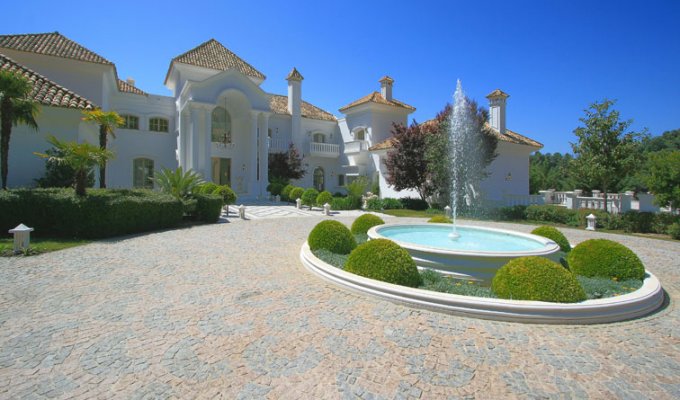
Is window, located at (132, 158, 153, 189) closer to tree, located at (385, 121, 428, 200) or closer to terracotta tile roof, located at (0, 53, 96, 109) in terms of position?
terracotta tile roof, located at (0, 53, 96, 109)

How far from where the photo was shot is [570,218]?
18.6 m

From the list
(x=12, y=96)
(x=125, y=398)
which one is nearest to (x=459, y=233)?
(x=125, y=398)

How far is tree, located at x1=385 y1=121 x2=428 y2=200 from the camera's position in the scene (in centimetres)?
2345

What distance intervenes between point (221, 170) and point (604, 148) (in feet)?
85.3

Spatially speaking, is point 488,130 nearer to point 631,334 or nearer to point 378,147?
point 378,147

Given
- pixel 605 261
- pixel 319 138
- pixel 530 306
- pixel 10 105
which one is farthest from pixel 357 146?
pixel 530 306

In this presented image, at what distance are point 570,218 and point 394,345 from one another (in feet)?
61.5

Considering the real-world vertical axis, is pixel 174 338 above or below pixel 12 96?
below

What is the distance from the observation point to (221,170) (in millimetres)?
28219

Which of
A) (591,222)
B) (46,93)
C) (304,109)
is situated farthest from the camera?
(304,109)

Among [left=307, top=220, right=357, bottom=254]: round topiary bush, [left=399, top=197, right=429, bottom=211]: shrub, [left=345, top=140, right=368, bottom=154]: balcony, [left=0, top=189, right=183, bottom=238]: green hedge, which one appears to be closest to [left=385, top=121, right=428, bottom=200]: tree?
[left=399, top=197, right=429, bottom=211]: shrub

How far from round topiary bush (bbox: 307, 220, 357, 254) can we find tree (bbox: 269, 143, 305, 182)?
68.7ft

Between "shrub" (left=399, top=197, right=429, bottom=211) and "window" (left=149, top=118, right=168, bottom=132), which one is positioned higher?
"window" (left=149, top=118, right=168, bottom=132)

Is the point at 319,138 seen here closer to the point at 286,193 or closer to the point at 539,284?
the point at 286,193
